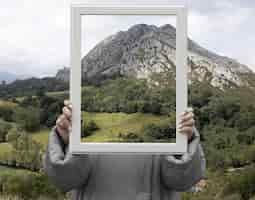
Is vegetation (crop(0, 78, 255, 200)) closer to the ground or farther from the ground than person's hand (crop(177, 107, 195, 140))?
closer to the ground

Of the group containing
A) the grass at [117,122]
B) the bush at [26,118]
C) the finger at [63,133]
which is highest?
the grass at [117,122]

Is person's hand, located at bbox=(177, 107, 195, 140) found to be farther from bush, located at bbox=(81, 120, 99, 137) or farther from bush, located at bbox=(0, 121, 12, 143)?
bush, located at bbox=(0, 121, 12, 143)

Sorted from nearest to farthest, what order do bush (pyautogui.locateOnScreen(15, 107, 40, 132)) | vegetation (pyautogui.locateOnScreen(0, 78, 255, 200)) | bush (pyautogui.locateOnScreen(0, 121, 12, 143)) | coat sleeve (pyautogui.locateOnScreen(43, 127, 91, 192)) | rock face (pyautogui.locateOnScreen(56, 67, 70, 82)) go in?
coat sleeve (pyautogui.locateOnScreen(43, 127, 91, 192)), rock face (pyautogui.locateOnScreen(56, 67, 70, 82)), vegetation (pyautogui.locateOnScreen(0, 78, 255, 200)), bush (pyautogui.locateOnScreen(15, 107, 40, 132)), bush (pyautogui.locateOnScreen(0, 121, 12, 143))

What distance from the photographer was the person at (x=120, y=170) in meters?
1.15

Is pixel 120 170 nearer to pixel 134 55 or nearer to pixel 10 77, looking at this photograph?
pixel 134 55

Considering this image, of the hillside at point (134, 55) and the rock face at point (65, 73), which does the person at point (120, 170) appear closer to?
the hillside at point (134, 55)

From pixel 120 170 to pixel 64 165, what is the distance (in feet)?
0.52

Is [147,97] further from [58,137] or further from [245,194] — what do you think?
[245,194]

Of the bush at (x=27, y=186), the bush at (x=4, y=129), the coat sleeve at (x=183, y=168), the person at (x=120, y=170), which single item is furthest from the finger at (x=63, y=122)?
the bush at (x=4, y=129)

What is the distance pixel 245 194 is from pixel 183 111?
4635mm

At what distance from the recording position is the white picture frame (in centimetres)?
116

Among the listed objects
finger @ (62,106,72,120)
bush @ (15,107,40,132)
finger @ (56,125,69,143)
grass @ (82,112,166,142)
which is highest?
finger @ (62,106,72,120)

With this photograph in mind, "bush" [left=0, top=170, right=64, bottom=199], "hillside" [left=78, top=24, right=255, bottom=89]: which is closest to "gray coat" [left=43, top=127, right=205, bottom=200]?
"hillside" [left=78, top=24, right=255, bottom=89]

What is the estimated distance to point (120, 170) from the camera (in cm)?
120
